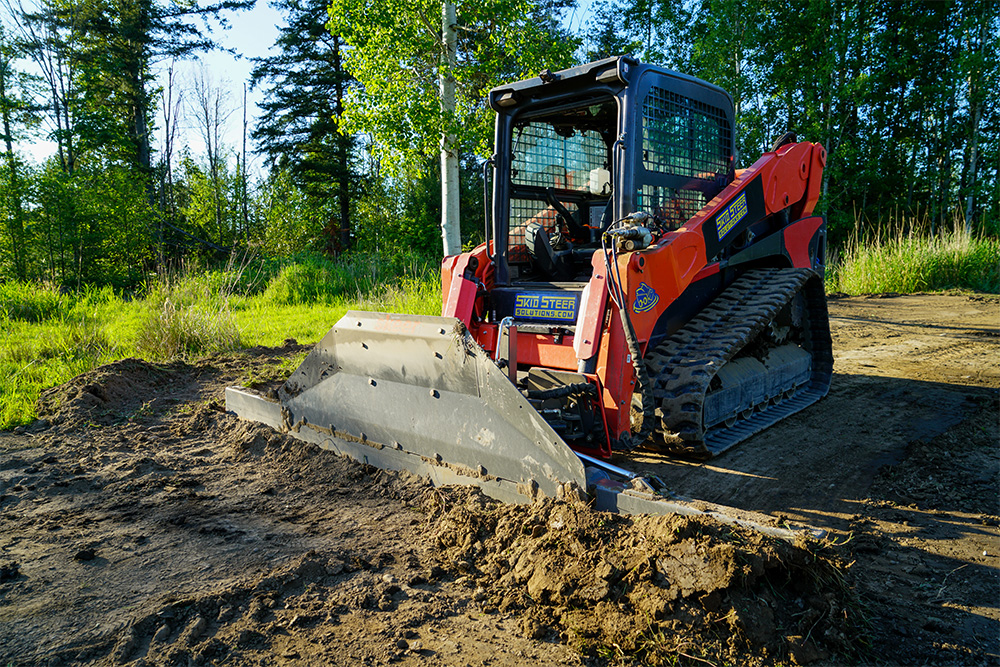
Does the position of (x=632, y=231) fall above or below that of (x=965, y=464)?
above

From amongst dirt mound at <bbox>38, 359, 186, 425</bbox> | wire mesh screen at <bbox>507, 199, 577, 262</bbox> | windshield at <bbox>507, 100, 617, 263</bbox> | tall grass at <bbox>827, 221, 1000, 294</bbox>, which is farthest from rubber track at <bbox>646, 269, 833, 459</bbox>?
tall grass at <bbox>827, 221, 1000, 294</bbox>

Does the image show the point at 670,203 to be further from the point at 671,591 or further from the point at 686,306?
the point at 671,591

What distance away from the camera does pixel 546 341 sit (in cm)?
430

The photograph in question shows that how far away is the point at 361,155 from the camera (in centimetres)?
2689

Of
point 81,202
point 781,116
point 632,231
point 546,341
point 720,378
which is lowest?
point 720,378

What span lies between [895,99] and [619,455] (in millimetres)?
23608

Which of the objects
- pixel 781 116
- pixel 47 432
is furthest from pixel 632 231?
pixel 781 116

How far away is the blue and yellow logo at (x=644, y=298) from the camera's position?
12.4 feet

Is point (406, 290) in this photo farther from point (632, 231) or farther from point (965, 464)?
point (965, 464)

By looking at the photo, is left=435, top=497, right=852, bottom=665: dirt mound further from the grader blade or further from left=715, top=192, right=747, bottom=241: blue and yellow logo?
left=715, top=192, right=747, bottom=241: blue and yellow logo

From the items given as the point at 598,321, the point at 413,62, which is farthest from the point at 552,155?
the point at 413,62

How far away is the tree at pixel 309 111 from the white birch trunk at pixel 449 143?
14472 mm

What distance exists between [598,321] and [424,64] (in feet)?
30.4

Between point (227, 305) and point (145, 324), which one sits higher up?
point (227, 305)
